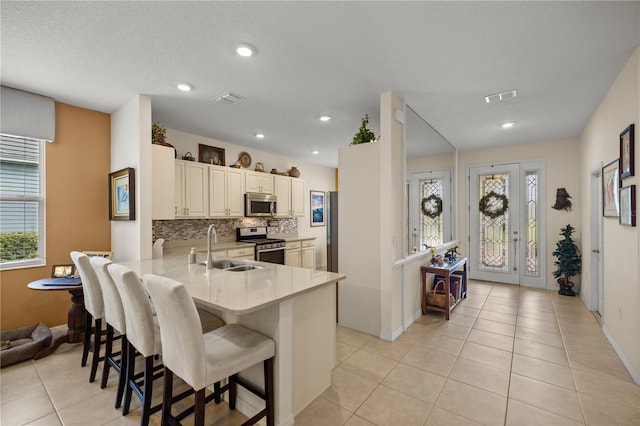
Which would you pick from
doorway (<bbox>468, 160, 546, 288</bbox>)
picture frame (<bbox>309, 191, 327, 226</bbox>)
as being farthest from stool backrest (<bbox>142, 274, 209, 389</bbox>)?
doorway (<bbox>468, 160, 546, 288</bbox>)

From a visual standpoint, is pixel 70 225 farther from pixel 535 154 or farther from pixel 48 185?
pixel 535 154

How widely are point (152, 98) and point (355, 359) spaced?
141 inches

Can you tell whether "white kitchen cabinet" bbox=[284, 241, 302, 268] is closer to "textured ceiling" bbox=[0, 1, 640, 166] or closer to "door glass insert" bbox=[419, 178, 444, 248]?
"door glass insert" bbox=[419, 178, 444, 248]

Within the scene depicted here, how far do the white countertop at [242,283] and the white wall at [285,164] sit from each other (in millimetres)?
2430

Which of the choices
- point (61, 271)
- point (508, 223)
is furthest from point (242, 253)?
point (508, 223)

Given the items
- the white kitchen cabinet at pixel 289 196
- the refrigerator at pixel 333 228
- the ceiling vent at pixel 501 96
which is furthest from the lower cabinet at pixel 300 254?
the ceiling vent at pixel 501 96

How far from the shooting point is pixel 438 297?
391cm

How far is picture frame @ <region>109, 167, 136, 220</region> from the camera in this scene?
3.16m

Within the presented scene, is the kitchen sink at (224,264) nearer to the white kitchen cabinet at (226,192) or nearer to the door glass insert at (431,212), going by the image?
the white kitchen cabinet at (226,192)

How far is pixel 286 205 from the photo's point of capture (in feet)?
19.5

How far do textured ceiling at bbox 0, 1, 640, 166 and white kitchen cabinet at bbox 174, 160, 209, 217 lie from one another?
769 millimetres

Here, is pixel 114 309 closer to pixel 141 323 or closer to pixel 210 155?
pixel 141 323

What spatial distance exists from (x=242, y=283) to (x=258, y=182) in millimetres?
3548

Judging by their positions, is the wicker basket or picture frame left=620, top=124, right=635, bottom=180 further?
the wicker basket
